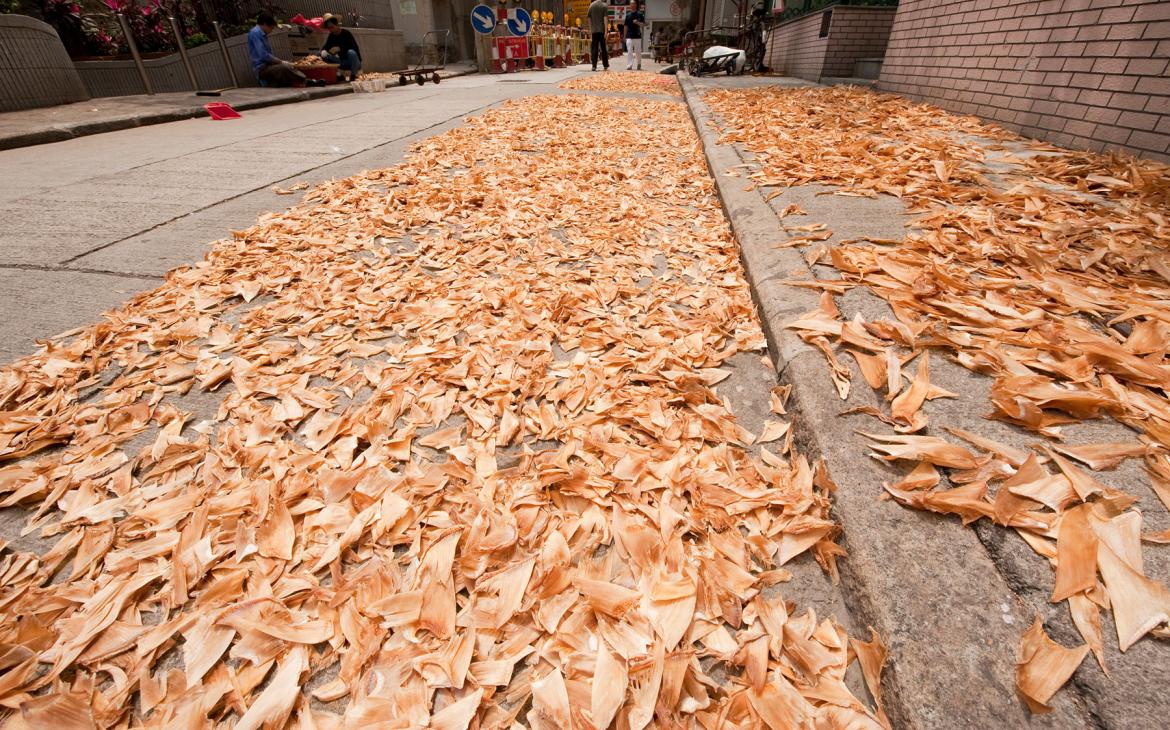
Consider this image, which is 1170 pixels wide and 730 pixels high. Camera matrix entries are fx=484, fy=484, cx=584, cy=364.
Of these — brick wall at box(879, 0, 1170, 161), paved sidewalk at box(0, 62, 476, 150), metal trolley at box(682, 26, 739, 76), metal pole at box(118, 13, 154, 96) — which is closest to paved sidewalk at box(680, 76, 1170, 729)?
brick wall at box(879, 0, 1170, 161)

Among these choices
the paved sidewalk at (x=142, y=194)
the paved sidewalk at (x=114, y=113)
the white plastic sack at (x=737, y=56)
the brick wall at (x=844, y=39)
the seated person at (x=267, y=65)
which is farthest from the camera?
the white plastic sack at (x=737, y=56)

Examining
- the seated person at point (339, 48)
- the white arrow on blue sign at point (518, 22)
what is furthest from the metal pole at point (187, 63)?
the white arrow on blue sign at point (518, 22)

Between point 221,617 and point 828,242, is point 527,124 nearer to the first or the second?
point 828,242

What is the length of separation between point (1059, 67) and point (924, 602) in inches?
201

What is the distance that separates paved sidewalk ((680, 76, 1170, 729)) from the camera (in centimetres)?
81

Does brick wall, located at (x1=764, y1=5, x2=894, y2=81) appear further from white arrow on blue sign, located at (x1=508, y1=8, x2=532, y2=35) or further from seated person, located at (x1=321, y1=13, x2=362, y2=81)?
white arrow on blue sign, located at (x1=508, y1=8, x2=532, y2=35)

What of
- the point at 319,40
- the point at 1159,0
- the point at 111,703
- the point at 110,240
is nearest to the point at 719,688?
the point at 111,703

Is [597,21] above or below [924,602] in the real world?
above

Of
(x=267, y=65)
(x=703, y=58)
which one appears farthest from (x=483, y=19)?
(x=703, y=58)

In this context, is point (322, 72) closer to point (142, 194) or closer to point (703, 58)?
point (703, 58)

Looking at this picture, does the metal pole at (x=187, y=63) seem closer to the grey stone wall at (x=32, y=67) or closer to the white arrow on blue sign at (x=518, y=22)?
the grey stone wall at (x=32, y=67)

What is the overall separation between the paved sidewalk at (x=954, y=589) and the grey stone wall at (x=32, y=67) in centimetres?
1226

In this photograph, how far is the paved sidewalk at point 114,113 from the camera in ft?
20.3

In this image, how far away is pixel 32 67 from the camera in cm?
791
